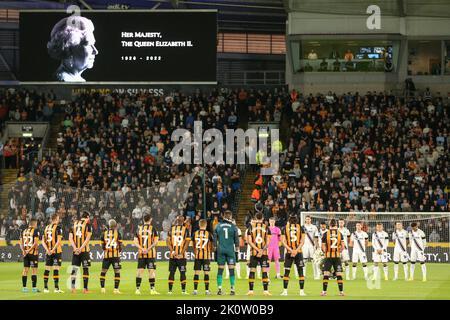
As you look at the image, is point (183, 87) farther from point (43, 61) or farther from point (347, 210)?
point (347, 210)

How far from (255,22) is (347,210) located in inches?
721

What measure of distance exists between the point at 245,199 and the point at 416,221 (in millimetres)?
9212

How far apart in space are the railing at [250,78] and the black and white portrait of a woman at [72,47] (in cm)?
1495

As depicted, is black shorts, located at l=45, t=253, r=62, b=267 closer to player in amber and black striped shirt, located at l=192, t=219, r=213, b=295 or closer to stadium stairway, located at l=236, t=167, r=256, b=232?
player in amber and black striped shirt, located at l=192, t=219, r=213, b=295

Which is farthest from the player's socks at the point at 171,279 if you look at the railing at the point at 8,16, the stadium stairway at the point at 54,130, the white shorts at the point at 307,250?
the railing at the point at 8,16

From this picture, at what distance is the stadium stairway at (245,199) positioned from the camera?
43.2 m

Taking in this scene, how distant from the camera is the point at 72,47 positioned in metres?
42.0

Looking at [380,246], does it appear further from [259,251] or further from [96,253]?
[96,253]

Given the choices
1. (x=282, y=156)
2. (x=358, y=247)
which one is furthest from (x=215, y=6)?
(x=358, y=247)

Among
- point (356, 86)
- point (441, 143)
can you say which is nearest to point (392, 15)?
point (356, 86)

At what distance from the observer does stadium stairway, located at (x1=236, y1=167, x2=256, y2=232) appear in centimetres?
4319

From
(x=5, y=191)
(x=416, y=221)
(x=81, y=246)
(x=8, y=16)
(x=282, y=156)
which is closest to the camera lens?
(x=81, y=246)

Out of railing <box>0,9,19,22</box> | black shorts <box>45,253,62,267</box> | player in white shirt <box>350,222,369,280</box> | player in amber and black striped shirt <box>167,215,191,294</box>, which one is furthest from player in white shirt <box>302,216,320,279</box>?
railing <box>0,9,19,22</box>

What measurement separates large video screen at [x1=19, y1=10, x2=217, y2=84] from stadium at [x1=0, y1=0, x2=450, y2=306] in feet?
0.19
